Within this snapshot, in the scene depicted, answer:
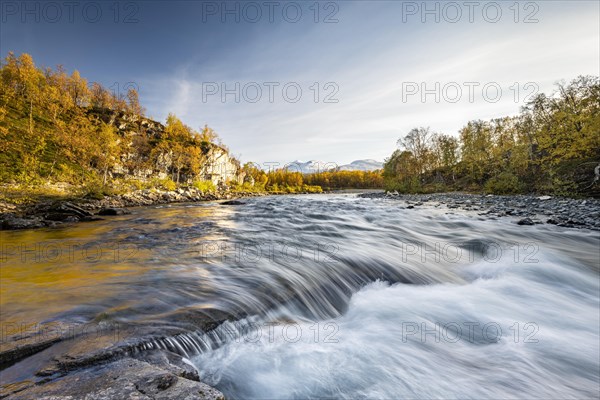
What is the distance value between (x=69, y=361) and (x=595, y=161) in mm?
32993

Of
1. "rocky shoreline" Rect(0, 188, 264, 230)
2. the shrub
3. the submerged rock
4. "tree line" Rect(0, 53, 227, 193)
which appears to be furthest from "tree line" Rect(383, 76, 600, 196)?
"tree line" Rect(0, 53, 227, 193)

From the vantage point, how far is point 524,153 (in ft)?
104

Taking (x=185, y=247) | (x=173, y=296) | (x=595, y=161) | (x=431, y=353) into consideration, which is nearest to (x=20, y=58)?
(x=185, y=247)

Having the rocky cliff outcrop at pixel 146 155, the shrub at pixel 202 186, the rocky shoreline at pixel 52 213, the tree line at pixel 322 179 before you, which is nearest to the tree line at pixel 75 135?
the rocky cliff outcrop at pixel 146 155

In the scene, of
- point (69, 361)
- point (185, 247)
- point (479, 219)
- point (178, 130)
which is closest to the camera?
point (69, 361)

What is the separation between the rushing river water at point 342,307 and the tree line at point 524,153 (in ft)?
61.3

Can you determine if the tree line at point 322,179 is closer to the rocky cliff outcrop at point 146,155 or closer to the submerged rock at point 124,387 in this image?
the rocky cliff outcrop at point 146,155

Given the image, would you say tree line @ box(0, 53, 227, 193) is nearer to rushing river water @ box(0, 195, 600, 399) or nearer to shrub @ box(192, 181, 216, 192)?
shrub @ box(192, 181, 216, 192)

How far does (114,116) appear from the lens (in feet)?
206

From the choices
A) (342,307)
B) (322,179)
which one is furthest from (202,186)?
(322,179)

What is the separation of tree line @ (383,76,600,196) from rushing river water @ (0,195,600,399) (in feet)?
61.3

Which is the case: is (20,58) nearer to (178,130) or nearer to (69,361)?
(178,130)

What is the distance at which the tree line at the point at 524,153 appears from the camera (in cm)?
2186

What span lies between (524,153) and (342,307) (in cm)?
3912
